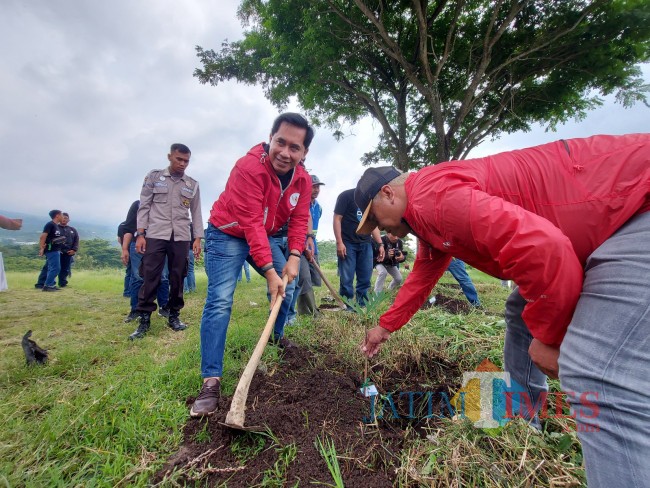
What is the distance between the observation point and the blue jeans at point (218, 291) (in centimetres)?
213

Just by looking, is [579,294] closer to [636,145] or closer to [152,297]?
[636,145]

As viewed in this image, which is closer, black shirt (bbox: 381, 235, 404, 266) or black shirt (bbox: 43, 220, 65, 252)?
black shirt (bbox: 381, 235, 404, 266)

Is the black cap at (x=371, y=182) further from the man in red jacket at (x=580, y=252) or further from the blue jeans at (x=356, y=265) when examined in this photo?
the blue jeans at (x=356, y=265)

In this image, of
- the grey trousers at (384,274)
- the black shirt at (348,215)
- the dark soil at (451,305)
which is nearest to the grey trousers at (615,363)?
the dark soil at (451,305)

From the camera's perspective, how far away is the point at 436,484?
1319 mm

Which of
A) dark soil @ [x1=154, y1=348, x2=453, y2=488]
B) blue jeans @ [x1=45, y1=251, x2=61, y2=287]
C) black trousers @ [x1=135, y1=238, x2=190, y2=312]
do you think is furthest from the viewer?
blue jeans @ [x1=45, y1=251, x2=61, y2=287]

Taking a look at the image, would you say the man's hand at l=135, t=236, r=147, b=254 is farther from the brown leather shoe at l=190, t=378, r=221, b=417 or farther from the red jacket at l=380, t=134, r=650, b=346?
the red jacket at l=380, t=134, r=650, b=346

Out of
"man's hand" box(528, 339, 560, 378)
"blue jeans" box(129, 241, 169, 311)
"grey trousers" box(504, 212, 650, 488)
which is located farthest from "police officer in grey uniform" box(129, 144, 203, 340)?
"grey trousers" box(504, 212, 650, 488)

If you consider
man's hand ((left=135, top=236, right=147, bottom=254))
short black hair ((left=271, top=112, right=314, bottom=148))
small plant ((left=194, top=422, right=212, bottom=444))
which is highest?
short black hair ((left=271, top=112, right=314, bottom=148))

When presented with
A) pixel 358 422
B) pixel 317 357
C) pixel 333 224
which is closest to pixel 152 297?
pixel 317 357

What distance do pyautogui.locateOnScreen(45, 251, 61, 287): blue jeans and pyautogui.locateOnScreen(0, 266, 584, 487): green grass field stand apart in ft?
16.3

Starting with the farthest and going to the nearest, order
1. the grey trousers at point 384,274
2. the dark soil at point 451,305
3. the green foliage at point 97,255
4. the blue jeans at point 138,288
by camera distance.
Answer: the green foliage at point 97,255 < the grey trousers at point 384,274 < the blue jeans at point 138,288 < the dark soil at point 451,305

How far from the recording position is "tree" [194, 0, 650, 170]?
689cm

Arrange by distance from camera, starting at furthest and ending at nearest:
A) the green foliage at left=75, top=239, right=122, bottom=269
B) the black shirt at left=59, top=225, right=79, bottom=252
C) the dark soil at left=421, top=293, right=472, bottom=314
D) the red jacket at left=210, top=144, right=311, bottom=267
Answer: the green foliage at left=75, top=239, right=122, bottom=269 → the black shirt at left=59, top=225, right=79, bottom=252 → the dark soil at left=421, top=293, right=472, bottom=314 → the red jacket at left=210, top=144, right=311, bottom=267
